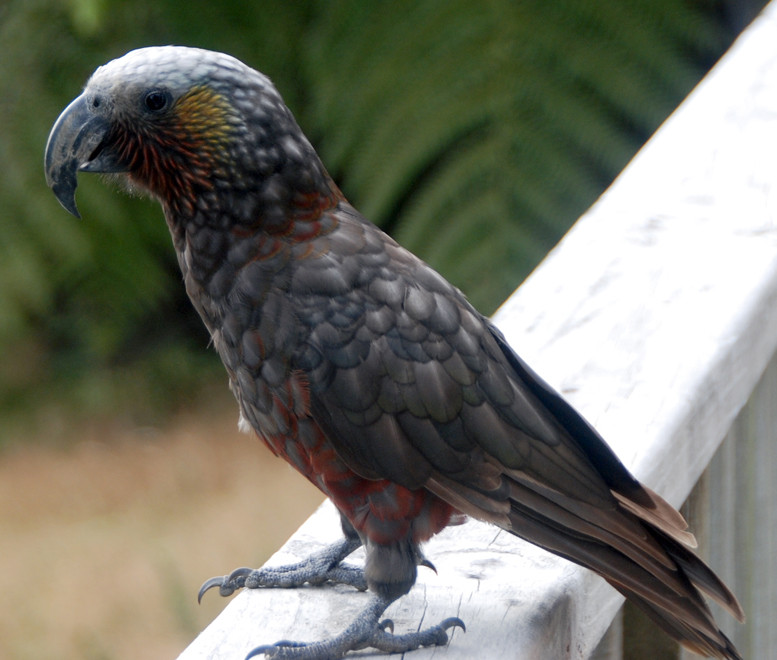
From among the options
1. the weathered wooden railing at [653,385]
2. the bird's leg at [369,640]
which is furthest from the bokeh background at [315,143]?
the bird's leg at [369,640]

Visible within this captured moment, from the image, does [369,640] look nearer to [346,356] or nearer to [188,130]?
[346,356]

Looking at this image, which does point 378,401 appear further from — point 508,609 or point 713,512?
point 713,512

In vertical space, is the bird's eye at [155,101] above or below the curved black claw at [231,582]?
above

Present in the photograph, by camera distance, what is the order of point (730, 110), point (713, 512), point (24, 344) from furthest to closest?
point (24, 344), point (730, 110), point (713, 512)

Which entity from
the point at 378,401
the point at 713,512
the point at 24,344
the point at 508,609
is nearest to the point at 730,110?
the point at 713,512

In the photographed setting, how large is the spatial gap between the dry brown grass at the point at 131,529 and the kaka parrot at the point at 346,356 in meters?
2.50

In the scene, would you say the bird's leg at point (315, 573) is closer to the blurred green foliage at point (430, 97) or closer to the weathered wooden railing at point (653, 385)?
the weathered wooden railing at point (653, 385)

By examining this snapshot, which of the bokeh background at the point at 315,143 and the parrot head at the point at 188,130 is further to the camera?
the bokeh background at the point at 315,143

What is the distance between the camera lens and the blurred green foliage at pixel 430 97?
11.1 ft

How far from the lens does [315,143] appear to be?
13.0ft

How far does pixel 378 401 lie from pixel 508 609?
0.30m

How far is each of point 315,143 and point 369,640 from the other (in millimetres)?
2990

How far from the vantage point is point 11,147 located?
3594 mm

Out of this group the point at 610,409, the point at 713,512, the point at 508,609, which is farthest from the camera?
the point at 713,512
